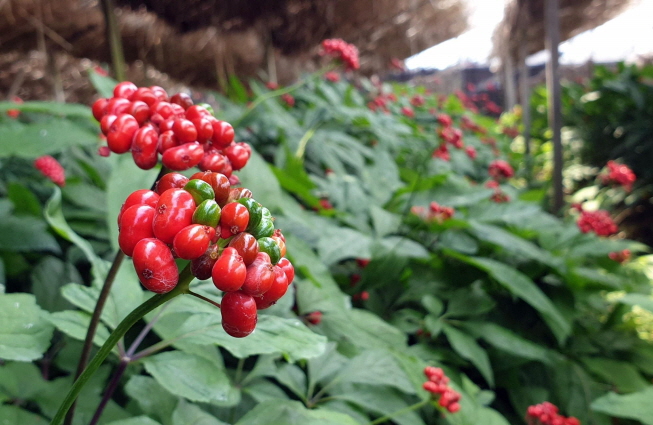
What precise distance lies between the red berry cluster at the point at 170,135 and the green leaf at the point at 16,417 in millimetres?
412

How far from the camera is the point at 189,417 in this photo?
26.8 inches

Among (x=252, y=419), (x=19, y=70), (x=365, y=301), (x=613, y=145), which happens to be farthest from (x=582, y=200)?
(x=19, y=70)

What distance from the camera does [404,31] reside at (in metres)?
6.19

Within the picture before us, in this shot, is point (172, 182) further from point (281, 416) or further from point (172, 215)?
point (281, 416)

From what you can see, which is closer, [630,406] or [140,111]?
[140,111]

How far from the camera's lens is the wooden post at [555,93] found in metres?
3.52

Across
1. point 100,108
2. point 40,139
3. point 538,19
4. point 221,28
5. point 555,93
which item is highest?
point 538,19

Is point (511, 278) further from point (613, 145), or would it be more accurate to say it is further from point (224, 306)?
point (613, 145)

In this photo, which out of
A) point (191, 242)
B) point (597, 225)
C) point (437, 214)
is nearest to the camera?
point (191, 242)

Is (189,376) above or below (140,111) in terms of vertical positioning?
below

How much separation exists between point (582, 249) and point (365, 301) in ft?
3.55

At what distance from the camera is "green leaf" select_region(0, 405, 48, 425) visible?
2.11ft

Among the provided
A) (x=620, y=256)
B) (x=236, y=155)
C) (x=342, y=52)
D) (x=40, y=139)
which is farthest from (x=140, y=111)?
(x=620, y=256)

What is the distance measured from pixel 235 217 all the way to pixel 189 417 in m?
0.45
